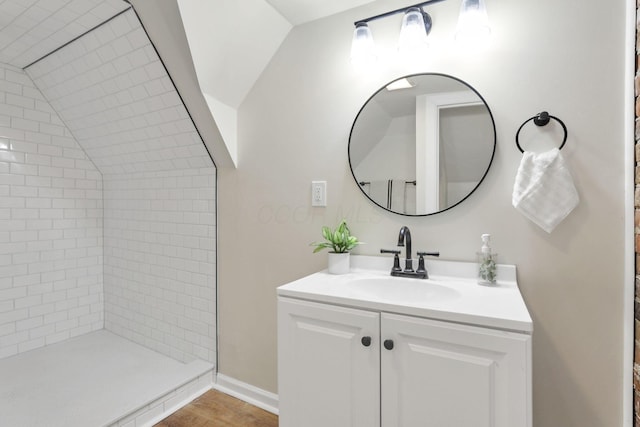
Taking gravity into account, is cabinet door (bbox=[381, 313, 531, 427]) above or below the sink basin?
below

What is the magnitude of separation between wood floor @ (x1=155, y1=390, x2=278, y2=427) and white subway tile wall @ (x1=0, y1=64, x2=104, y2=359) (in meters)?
1.45

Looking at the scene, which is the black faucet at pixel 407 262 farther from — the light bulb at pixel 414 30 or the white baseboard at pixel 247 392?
the white baseboard at pixel 247 392

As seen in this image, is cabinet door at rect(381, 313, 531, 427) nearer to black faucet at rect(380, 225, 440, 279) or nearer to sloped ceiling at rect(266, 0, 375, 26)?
black faucet at rect(380, 225, 440, 279)

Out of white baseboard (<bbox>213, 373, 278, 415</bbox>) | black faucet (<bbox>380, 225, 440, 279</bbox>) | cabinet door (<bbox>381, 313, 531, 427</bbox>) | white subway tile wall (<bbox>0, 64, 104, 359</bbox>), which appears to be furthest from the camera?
white subway tile wall (<bbox>0, 64, 104, 359</bbox>)

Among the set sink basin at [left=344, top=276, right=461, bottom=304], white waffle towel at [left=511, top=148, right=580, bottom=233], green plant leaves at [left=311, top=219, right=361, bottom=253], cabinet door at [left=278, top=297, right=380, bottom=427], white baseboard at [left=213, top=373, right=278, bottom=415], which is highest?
white waffle towel at [left=511, top=148, right=580, bottom=233]

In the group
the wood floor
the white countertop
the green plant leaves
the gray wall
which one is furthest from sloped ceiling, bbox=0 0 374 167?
the wood floor

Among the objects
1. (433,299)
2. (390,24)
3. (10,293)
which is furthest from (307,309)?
(10,293)

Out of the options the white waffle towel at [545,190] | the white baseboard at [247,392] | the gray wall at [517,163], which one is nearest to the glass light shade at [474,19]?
the gray wall at [517,163]

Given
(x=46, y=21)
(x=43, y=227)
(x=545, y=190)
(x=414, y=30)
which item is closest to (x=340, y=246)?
(x=545, y=190)

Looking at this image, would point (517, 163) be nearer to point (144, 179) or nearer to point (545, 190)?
point (545, 190)

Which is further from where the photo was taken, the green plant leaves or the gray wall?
the green plant leaves

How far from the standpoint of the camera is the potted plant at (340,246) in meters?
1.55

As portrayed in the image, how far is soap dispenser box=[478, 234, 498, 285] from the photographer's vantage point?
1311 millimetres

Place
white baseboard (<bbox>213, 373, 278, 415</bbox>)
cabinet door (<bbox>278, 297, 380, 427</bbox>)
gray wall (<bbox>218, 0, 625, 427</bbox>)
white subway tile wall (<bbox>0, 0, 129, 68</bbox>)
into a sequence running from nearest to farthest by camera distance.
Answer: cabinet door (<bbox>278, 297, 380, 427</bbox>) < gray wall (<bbox>218, 0, 625, 427</bbox>) < white subway tile wall (<bbox>0, 0, 129, 68</bbox>) < white baseboard (<bbox>213, 373, 278, 415</bbox>)
